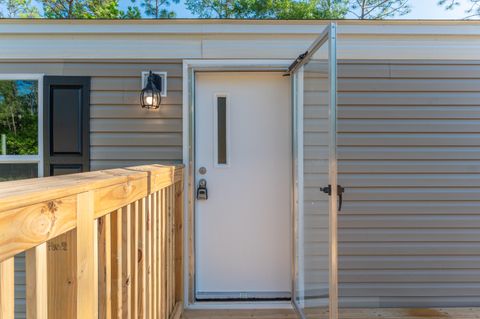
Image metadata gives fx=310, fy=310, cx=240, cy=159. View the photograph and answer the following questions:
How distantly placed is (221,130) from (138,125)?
70 centimetres

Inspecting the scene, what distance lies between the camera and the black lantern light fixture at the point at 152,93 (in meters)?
2.51

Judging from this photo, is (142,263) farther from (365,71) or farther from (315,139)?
(365,71)

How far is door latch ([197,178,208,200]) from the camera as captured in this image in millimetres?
2656

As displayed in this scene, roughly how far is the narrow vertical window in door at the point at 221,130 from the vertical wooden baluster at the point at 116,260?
5.07 ft

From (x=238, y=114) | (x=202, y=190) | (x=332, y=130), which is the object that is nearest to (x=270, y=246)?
(x=202, y=190)

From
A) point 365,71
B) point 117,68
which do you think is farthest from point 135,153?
point 365,71

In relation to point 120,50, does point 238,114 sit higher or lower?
lower

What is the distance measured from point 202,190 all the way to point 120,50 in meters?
1.37

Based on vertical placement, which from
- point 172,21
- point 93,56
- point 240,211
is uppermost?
point 172,21

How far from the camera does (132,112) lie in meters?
2.61

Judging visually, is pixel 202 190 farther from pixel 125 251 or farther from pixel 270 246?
pixel 125 251

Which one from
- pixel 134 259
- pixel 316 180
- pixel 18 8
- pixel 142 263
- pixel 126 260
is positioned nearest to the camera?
pixel 126 260

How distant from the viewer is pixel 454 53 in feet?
8.70

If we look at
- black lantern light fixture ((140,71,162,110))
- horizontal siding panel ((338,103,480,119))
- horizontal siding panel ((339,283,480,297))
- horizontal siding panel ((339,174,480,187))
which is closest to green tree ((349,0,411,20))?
horizontal siding panel ((338,103,480,119))
